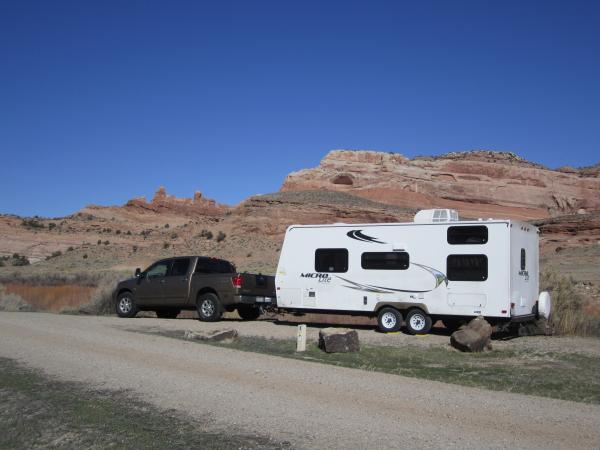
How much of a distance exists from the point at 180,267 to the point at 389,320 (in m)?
6.67

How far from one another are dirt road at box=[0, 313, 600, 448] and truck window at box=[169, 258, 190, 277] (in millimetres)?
6680

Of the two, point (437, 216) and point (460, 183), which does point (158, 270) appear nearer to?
point (437, 216)

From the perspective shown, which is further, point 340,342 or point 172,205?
point 172,205

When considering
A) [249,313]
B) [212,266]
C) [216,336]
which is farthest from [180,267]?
[216,336]

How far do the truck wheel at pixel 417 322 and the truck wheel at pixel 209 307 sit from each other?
5446mm

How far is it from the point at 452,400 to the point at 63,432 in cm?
441

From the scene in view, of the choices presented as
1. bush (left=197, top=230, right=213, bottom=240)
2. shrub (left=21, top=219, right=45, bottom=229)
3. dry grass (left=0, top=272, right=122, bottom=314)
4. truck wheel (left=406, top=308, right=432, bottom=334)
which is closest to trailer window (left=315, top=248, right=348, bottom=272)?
truck wheel (left=406, top=308, right=432, bottom=334)

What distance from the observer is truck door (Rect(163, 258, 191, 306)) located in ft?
58.7

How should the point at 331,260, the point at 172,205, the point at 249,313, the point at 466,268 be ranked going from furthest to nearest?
the point at 172,205 → the point at 249,313 → the point at 331,260 → the point at 466,268

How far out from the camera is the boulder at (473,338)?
471 inches

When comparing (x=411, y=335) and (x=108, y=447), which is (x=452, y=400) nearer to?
(x=108, y=447)

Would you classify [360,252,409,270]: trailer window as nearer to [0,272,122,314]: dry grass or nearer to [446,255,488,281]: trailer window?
[446,255,488,281]: trailer window

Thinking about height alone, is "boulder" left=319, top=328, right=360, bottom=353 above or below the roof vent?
below

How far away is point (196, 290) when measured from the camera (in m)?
17.7
